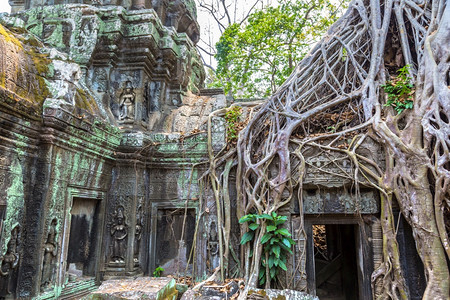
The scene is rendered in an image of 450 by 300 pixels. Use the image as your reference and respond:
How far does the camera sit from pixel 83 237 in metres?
4.28

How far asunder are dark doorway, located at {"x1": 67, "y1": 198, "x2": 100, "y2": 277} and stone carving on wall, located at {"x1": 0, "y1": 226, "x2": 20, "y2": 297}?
0.88m

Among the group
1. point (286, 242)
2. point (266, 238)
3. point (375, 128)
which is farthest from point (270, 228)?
point (375, 128)

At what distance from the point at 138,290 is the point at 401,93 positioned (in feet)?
13.2

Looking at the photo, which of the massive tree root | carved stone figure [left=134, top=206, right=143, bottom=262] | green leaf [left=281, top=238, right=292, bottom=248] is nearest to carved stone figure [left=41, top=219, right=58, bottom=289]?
carved stone figure [left=134, top=206, right=143, bottom=262]

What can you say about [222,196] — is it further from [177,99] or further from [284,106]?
[177,99]

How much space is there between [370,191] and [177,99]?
11.5ft

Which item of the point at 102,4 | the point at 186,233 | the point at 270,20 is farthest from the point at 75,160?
the point at 270,20

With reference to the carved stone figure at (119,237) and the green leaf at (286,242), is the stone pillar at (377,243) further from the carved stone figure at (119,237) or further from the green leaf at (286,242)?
the carved stone figure at (119,237)

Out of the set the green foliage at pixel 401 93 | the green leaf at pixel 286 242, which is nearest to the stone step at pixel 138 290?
the green leaf at pixel 286 242

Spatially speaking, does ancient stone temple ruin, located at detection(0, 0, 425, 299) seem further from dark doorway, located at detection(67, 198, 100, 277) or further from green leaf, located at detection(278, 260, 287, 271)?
green leaf, located at detection(278, 260, 287, 271)

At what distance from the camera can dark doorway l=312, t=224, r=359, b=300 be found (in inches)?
230

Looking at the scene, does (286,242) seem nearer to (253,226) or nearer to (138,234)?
(253,226)

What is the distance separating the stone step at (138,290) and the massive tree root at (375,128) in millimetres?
1038

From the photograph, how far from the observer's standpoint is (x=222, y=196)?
4496mm
